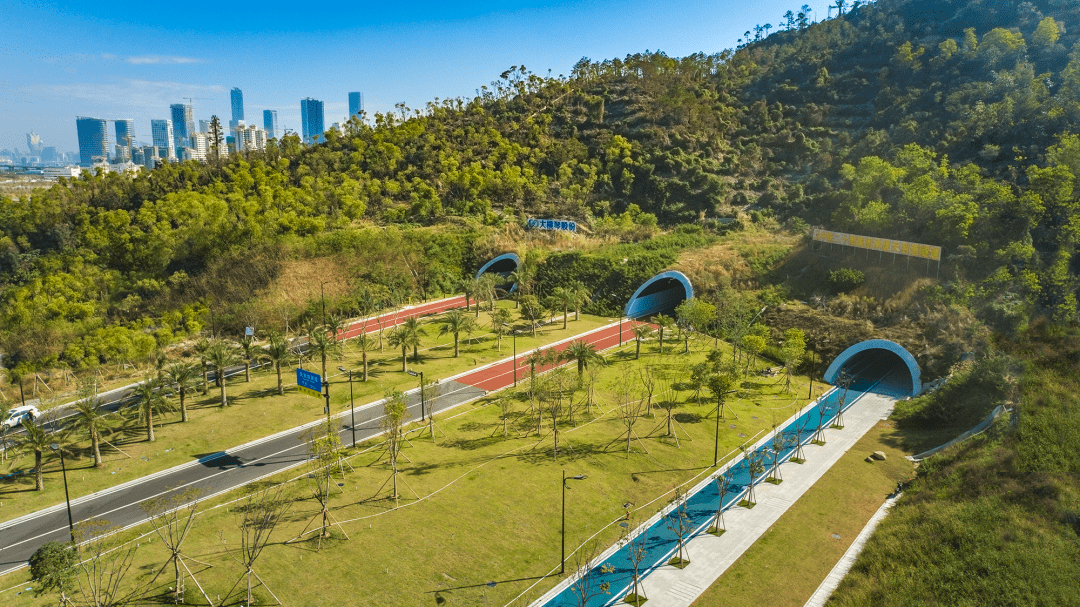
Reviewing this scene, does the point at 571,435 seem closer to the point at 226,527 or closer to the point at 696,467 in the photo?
the point at 696,467

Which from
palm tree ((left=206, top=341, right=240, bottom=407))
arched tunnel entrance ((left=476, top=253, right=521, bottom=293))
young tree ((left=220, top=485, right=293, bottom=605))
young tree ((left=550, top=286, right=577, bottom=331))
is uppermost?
arched tunnel entrance ((left=476, top=253, right=521, bottom=293))

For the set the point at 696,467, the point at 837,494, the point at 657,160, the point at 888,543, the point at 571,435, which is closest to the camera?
the point at 888,543

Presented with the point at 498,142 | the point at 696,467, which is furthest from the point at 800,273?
the point at 498,142

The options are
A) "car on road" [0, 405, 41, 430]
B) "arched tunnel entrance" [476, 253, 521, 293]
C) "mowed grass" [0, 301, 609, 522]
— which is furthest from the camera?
"arched tunnel entrance" [476, 253, 521, 293]

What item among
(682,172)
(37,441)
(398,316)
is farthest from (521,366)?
(682,172)

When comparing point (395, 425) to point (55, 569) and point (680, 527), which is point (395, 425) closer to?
point (55, 569)

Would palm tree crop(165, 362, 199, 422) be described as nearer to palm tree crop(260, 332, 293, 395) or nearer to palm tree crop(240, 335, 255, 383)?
palm tree crop(240, 335, 255, 383)

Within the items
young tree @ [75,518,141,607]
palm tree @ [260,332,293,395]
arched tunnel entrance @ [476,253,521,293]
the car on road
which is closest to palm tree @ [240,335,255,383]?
palm tree @ [260,332,293,395]
